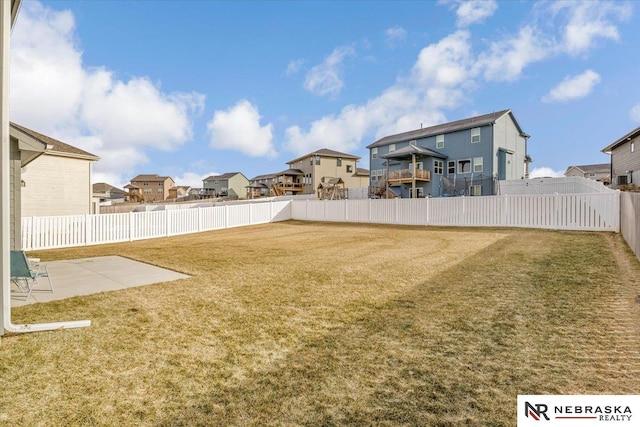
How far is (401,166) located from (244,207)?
719 inches

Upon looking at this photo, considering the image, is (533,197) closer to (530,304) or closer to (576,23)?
(576,23)

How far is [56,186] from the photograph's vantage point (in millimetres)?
19406

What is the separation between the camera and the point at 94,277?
6.48 m

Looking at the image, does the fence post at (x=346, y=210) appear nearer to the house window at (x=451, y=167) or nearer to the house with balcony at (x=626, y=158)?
the house window at (x=451, y=167)

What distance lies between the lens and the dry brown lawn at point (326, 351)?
2352 mm

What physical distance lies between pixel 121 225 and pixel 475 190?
26.2 metres

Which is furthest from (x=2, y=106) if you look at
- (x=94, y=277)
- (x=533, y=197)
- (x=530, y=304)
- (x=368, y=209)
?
(x=368, y=209)

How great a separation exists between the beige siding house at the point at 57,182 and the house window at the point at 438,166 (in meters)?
27.3

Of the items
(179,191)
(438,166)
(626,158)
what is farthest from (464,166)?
(179,191)

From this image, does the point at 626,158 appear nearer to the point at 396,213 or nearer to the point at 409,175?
the point at 409,175

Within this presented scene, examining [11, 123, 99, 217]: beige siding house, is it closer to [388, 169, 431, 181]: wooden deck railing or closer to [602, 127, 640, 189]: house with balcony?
[388, 169, 431, 181]: wooden deck railing

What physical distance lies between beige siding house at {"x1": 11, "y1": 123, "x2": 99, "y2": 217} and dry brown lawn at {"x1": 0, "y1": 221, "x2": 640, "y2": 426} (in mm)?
18582

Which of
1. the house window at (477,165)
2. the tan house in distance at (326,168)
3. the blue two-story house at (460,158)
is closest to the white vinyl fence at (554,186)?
the blue two-story house at (460,158)

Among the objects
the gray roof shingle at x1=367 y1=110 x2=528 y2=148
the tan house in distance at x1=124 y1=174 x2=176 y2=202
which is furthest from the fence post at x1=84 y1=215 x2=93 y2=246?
the tan house in distance at x1=124 y1=174 x2=176 y2=202
